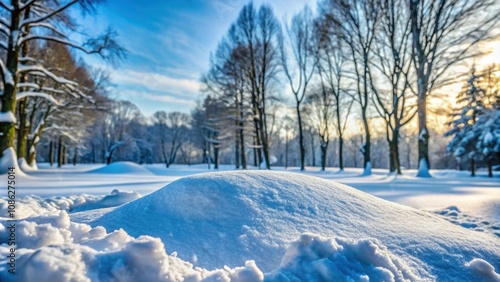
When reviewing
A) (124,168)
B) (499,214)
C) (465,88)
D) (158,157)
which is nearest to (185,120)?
(158,157)

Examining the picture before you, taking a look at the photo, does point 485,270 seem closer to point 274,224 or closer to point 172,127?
point 274,224

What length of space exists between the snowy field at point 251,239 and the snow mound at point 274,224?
1cm

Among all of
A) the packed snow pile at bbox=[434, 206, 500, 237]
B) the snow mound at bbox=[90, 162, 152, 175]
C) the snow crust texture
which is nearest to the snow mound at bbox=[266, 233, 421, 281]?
the snow crust texture

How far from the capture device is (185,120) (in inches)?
1838

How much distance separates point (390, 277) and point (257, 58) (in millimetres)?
17318

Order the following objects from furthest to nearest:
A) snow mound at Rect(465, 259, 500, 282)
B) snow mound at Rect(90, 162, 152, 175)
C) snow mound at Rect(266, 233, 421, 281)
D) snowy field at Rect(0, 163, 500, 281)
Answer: snow mound at Rect(90, 162, 152, 175) < snow mound at Rect(465, 259, 500, 282) < snow mound at Rect(266, 233, 421, 281) < snowy field at Rect(0, 163, 500, 281)

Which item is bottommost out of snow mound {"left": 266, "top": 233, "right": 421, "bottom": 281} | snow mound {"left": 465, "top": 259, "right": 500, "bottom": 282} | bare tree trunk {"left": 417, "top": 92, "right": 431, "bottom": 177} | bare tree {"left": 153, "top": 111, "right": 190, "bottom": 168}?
snow mound {"left": 465, "top": 259, "right": 500, "bottom": 282}

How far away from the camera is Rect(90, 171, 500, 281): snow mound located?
2092 mm

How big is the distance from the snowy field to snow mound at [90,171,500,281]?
1 cm

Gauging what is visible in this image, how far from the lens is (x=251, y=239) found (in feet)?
7.21

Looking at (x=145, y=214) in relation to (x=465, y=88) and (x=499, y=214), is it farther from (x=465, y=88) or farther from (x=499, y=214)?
(x=465, y=88)

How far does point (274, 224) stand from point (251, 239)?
29 centimetres

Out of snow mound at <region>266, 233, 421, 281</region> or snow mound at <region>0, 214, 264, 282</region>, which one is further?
snow mound at <region>266, 233, 421, 281</region>

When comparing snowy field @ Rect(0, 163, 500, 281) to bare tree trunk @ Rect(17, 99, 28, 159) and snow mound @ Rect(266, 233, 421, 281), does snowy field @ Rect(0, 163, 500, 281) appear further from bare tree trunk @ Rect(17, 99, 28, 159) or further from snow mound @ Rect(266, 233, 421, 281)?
bare tree trunk @ Rect(17, 99, 28, 159)
